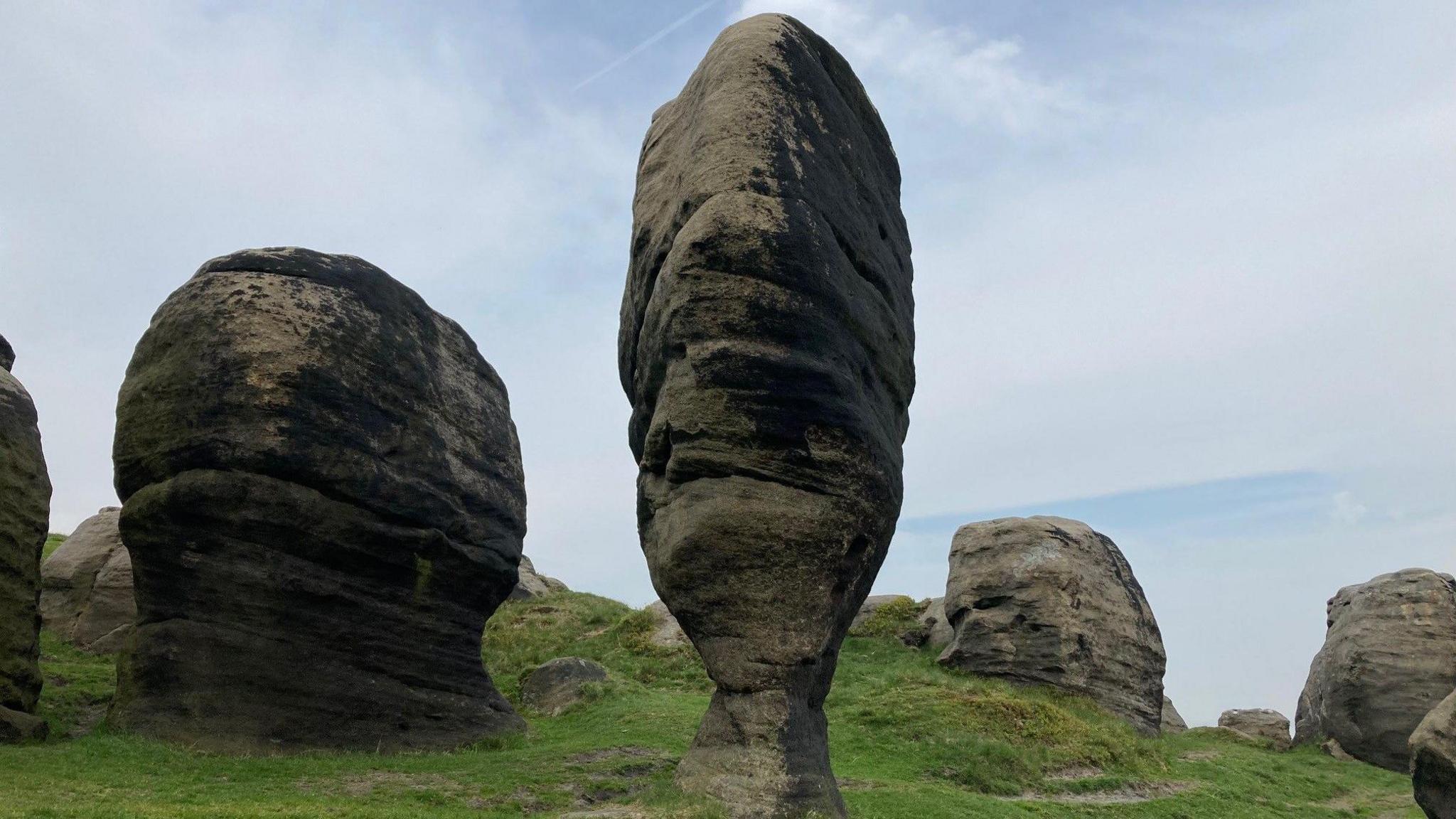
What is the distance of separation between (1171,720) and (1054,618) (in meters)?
15.6

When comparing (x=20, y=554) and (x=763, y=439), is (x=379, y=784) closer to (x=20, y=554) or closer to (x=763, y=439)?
(x=763, y=439)

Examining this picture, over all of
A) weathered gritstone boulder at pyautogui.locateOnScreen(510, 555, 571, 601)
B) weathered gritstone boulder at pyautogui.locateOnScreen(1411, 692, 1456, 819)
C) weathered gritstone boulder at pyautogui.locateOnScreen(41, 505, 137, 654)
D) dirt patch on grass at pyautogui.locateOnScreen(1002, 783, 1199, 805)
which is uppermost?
weathered gritstone boulder at pyautogui.locateOnScreen(510, 555, 571, 601)

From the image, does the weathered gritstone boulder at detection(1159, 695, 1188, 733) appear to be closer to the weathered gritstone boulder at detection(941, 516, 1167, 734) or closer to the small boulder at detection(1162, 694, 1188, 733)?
the small boulder at detection(1162, 694, 1188, 733)

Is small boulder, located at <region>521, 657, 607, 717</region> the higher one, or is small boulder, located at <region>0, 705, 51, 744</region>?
small boulder, located at <region>521, 657, 607, 717</region>

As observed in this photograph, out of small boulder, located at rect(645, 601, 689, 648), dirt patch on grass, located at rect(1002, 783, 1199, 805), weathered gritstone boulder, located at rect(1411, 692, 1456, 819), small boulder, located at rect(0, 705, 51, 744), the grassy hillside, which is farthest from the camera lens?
small boulder, located at rect(645, 601, 689, 648)

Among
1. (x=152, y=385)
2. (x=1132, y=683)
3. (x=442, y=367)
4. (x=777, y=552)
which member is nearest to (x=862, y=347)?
(x=777, y=552)

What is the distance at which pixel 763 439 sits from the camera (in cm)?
1537

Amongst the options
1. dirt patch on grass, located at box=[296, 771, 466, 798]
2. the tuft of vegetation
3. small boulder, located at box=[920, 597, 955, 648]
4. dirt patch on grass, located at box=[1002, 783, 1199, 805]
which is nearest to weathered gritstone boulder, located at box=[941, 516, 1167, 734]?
small boulder, located at box=[920, 597, 955, 648]

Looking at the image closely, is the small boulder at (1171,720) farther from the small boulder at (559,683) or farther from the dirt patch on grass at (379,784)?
the dirt patch on grass at (379,784)

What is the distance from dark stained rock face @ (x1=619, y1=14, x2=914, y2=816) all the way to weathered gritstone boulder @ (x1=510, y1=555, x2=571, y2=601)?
26.5 m

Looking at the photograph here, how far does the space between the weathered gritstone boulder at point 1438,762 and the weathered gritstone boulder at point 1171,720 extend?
22077 mm

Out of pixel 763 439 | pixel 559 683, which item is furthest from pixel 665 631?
A: pixel 763 439

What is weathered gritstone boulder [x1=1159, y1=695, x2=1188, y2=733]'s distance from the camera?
1689 inches

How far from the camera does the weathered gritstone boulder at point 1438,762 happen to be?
19750 mm
